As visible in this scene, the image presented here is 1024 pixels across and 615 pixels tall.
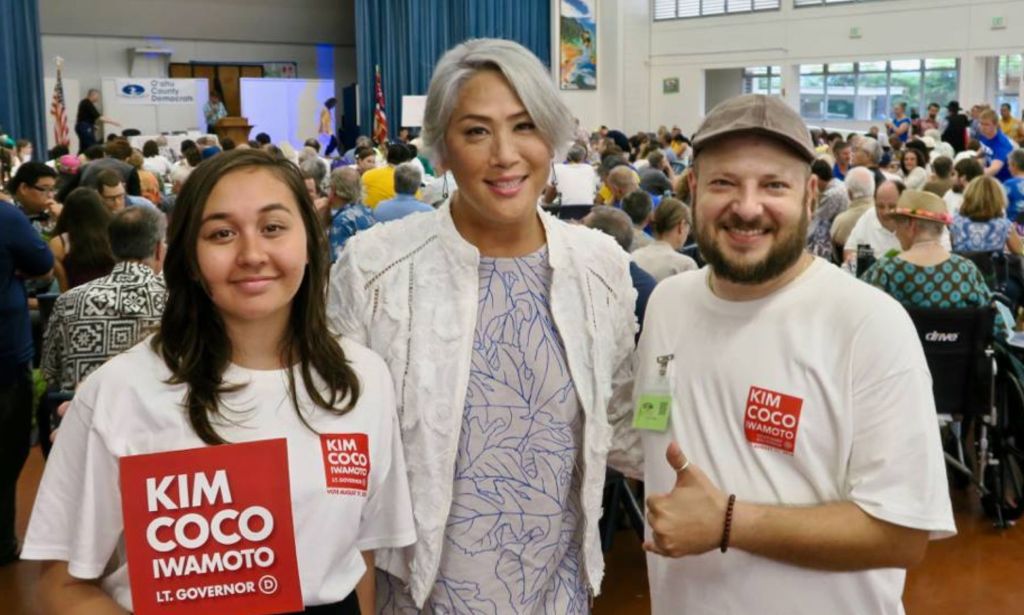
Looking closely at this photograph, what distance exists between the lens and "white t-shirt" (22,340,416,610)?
1316mm

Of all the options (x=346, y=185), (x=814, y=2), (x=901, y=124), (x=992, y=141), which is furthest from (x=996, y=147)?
(x=814, y=2)

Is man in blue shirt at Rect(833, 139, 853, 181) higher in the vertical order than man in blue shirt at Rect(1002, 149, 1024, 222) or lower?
higher

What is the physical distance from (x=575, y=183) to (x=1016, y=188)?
11.2ft

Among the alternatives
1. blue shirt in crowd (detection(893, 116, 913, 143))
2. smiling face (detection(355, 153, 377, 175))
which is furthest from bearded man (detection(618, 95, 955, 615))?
blue shirt in crowd (detection(893, 116, 913, 143))

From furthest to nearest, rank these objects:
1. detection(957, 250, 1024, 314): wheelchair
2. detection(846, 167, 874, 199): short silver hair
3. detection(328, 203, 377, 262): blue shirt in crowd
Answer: detection(846, 167, 874, 199): short silver hair → detection(328, 203, 377, 262): blue shirt in crowd → detection(957, 250, 1024, 314): wheelchair

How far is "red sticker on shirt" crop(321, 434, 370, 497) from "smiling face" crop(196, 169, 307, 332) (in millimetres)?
203

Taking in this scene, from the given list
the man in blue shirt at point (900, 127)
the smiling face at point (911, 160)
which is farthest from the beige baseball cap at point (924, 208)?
the man in blue shirt at point (900, 127)

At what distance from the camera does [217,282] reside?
1377 mm

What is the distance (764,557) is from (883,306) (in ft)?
1.27

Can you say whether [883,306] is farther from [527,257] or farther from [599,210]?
[599,210]

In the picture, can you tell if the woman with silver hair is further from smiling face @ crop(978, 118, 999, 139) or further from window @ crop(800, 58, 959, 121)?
window @ crop(800, 58, 959, 121)

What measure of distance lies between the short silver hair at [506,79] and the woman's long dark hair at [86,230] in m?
3.24

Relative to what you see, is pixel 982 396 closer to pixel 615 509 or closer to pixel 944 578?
pixel 944 578

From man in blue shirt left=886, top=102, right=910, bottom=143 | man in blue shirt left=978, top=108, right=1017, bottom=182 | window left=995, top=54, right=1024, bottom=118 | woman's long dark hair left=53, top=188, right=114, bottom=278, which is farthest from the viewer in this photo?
window left=995, top=54, right=1024, bottom=118
